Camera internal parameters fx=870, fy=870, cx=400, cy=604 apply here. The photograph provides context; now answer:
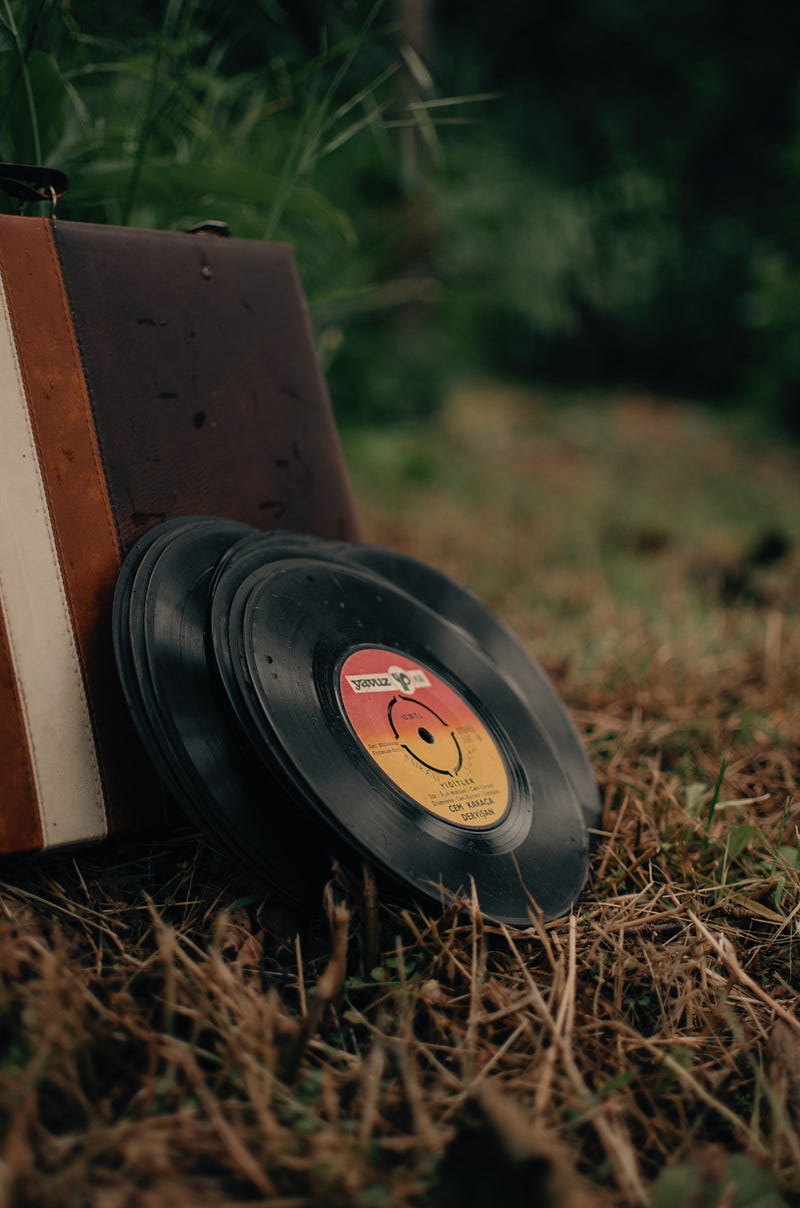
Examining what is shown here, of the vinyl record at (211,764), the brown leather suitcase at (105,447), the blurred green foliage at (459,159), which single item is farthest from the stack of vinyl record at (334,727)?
the blurred green foliage at (459,159)

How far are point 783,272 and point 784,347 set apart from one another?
2.86 feet

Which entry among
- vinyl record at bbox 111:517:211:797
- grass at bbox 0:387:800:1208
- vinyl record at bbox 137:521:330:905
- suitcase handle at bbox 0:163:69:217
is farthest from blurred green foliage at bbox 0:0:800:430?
grass at bbox 0:387:800:1208

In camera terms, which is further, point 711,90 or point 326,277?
point 711,90

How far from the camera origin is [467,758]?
1.50 meters

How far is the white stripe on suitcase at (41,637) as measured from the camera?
1284mm

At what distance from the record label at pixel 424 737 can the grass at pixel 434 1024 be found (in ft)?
0.65

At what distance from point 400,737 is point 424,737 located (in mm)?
54

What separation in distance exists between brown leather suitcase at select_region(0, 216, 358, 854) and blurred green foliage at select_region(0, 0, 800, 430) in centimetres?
34

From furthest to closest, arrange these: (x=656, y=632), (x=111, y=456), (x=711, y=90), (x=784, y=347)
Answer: (x=711, y=90) < (x=784, y=347) < (x=656, y=632) < (x=111, y=456)

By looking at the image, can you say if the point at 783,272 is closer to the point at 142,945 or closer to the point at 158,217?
the point at 158,217

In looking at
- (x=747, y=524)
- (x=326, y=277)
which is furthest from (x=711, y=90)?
(x=326, y=277)

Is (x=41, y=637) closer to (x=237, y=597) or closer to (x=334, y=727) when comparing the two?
(x=237, y=597)

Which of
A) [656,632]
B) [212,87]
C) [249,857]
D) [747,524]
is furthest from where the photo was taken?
[747,524]

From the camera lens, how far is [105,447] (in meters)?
1.48
